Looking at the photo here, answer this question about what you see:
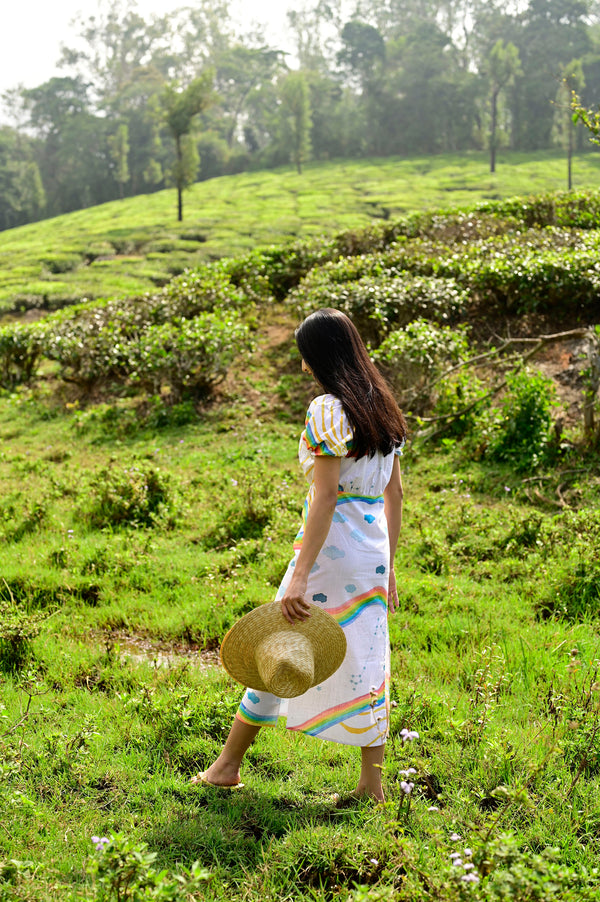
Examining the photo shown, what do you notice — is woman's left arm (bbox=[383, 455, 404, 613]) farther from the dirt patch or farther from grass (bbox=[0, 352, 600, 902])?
the dirt patch

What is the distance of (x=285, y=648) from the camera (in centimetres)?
202

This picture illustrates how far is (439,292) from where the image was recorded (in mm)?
7465

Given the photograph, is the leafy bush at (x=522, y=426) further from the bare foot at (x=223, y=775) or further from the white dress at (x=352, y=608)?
the bare foot at (x=223, y=775)

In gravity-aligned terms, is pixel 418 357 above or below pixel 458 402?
above

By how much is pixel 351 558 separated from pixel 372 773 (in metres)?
0.72

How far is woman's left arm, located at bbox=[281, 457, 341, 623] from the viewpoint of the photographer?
2.08 m

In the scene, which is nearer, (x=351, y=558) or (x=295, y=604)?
(x=295, y=604)

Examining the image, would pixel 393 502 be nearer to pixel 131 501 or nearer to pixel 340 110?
pixel 131 501

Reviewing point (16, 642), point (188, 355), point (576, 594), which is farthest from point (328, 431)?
point (188, 355)

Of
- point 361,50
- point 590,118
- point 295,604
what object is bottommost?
point 295,604

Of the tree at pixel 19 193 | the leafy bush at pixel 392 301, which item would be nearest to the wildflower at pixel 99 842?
the leafy bush at pixel 392 301

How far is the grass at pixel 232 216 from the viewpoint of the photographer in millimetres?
16047

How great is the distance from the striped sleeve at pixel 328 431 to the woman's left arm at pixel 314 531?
0.11ft

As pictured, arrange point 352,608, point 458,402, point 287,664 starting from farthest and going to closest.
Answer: point 458,402 < point 352,608 < point 287,664
